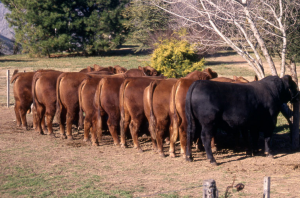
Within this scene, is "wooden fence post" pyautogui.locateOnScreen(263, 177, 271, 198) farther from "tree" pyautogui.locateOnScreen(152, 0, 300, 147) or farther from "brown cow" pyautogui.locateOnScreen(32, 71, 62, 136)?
"brown cow" pyautogui.locateOnScreen(32, 71, 62, 136)

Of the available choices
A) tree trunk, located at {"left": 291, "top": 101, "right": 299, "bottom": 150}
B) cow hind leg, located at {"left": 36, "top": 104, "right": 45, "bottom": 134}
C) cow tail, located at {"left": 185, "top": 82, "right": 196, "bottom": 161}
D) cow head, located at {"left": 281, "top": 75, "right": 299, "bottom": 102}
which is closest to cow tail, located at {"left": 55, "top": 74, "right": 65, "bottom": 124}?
cow hind leg, located at {"left": 36, "top": 104, "right": 45, "bottom": 134}

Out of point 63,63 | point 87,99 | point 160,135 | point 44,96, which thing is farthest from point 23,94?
point 63,63

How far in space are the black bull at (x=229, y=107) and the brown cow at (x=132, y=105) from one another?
1.51 meters

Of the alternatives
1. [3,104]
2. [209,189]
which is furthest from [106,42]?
[209,189]

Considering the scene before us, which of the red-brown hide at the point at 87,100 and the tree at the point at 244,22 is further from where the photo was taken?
the tree at the point at 244,22

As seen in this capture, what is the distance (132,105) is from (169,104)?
1.01 metres

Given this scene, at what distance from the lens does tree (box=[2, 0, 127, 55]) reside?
132 ft

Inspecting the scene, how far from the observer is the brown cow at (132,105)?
8.73 meters

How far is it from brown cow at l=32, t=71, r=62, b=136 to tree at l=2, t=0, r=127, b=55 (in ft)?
101

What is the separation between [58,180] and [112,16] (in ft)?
124

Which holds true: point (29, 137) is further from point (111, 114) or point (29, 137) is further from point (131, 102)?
point (131, 102)

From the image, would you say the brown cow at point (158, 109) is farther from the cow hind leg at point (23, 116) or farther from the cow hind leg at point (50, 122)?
the cow hind leg at point (23, 116)

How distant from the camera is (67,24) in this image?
41.8 m

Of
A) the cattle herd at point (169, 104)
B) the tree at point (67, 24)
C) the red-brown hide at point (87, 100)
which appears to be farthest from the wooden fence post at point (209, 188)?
the tree at point (67, 24)
